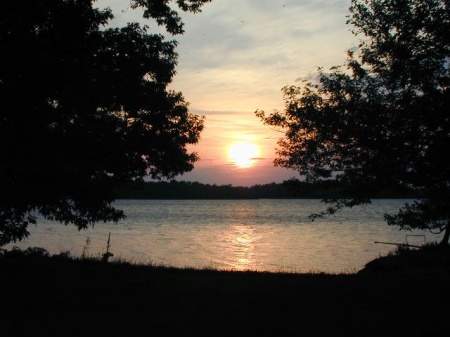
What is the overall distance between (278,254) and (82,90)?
28982mm

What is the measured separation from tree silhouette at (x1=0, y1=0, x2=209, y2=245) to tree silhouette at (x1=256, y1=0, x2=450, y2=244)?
4.23m

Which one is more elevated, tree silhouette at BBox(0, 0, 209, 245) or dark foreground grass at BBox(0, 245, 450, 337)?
tree silhouette at BBox(0, 0, 209, 245)

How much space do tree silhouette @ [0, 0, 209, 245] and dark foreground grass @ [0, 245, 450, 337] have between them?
1.97 metres

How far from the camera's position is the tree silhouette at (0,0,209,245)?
34.5ft

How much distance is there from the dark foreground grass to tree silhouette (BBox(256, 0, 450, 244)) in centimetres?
268

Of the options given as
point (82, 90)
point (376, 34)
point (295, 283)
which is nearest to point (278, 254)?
point (295, 283)

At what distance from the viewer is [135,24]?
42.2 feet

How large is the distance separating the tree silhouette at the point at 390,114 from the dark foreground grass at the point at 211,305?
2684mm

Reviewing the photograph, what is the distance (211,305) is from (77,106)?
541 cm

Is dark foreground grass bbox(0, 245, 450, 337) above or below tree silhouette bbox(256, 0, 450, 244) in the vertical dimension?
below

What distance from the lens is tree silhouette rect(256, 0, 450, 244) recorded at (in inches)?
439

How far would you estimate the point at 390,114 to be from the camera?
1193 cm

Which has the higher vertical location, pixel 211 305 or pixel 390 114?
pixel 390 114

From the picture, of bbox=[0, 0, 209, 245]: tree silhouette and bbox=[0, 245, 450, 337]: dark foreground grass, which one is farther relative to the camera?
bbox=[0, 0, 209, 245]: tree silhouette
